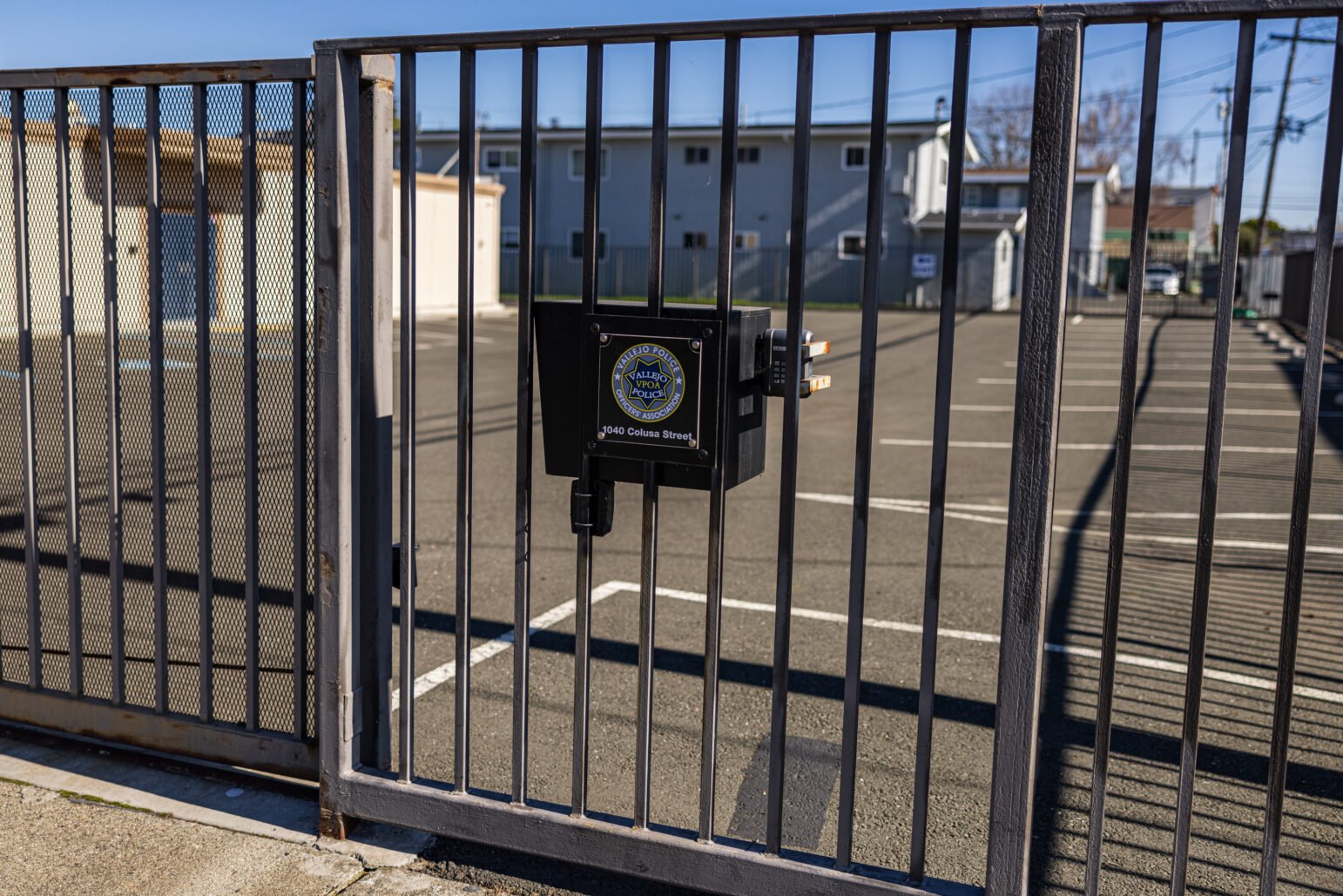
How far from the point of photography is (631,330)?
118 inches

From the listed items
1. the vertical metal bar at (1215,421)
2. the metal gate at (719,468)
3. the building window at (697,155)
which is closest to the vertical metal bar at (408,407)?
the metal gate at (719,468)

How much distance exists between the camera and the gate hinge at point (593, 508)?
312 cm

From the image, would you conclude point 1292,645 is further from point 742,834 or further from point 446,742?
point 446,742

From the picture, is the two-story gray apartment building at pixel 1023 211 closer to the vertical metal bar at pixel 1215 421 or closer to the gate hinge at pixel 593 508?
the gate hinge at pixel 593 508

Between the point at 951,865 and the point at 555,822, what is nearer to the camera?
the point at 555,822

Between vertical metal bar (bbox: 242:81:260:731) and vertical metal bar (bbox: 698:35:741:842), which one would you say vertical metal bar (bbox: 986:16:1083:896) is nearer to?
vertical metal bar (bbox: 698:35:741:842)

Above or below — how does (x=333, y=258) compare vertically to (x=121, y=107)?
below

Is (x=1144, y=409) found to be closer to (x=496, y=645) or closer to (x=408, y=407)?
(x=496, y=645)

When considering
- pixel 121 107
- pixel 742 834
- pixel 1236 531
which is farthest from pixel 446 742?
pixel 1236 531

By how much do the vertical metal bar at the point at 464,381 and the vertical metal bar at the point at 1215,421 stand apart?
1.69 meters

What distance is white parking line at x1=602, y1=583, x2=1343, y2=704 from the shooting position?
5.05 meters

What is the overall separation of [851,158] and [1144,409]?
30.8 metres

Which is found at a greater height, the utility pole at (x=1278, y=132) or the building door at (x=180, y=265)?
the utility pole at (x=1278, y=132)

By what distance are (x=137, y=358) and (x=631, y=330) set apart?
6.31 feet
